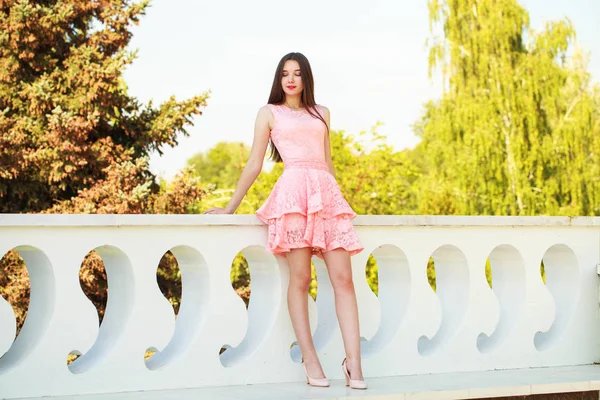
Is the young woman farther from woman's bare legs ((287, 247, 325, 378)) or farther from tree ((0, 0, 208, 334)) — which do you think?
tree ((0, 0, 208, 334))

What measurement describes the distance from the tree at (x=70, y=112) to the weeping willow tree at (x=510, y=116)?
984 cm

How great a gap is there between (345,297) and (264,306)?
0.37 metres

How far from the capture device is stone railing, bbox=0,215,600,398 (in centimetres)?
340

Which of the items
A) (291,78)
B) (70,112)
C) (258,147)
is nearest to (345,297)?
(258,147)

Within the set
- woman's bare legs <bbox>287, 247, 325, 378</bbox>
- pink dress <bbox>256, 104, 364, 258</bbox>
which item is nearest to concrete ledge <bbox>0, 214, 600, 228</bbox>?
pink dress <bbox>256, 104, 364, 258</bbox>

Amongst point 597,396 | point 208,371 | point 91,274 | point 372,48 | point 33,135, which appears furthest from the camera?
point 372,48

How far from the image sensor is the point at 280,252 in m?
3.74

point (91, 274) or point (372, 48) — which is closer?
point (91, 274)

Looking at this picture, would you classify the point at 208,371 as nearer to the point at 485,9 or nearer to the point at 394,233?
the point at 394,233

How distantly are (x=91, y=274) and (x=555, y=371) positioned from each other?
10.2 meters

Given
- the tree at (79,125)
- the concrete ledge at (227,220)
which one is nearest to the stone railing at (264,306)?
the concrete ledge at (227,220)

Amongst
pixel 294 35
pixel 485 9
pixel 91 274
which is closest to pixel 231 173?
pixel 294 35

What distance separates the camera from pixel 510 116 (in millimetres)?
23062

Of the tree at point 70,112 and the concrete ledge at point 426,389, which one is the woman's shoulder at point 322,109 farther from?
the tree at point 70,112
